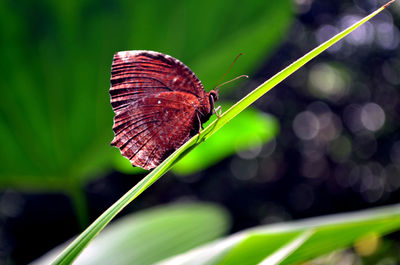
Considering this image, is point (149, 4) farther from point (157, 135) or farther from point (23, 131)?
point (23, 131)

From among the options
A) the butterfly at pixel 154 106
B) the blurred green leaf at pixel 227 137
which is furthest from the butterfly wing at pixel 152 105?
the blurred green leaf at pixel 227 137

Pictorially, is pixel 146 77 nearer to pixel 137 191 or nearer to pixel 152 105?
pixel 152 105

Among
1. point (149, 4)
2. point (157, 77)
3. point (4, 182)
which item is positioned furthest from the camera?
point (4, 182)

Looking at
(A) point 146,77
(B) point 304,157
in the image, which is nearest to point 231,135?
(A) point 146,77

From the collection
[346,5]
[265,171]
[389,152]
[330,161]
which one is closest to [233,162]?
[265,171]

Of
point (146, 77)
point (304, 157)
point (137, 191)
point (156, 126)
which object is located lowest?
point (304, 157)

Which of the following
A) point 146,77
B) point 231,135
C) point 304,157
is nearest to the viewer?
point 146,77

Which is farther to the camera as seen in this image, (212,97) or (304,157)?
(304,157)

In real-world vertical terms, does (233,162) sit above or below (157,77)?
below

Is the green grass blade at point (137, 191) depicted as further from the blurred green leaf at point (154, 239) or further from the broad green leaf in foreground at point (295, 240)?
the blurred green leaf at point (154, 239)
